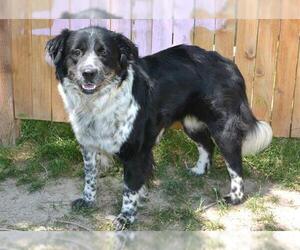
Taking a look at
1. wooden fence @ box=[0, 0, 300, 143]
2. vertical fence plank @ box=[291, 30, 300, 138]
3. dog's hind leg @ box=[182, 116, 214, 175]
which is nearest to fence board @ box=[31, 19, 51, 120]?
wooden fence @ box=[0, 0, 300, 143]

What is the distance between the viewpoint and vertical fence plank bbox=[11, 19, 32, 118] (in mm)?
4648

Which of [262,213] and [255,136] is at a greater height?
[255,136]

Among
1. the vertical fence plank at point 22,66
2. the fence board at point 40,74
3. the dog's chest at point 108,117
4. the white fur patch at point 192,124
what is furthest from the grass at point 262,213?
the vertical fence plank at point 22,66

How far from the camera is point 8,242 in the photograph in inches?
114

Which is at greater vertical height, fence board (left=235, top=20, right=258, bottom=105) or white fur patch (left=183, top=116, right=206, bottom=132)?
fence board (left=235, top=20, right=258, bottom=105)

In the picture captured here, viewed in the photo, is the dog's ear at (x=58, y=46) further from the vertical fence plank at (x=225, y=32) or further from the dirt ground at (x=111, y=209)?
the vertical fence plank at (x=225, y=32)

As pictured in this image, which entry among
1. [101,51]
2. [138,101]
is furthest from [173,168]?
[101,51]

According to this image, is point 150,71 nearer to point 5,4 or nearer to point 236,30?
point 236,30

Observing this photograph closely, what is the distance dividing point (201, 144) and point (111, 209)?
1061 mm

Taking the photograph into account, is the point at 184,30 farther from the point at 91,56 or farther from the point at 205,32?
the point at 91,56

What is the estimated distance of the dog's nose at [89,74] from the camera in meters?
3.11

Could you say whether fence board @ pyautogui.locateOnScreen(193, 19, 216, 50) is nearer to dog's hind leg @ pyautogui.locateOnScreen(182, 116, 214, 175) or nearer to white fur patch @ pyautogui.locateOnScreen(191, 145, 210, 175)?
dog's hind leg @ pyautogui.locateOnScreen(182, 116, 214, 175)

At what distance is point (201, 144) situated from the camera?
14.1 ft

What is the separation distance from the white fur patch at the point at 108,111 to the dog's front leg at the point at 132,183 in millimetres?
171
